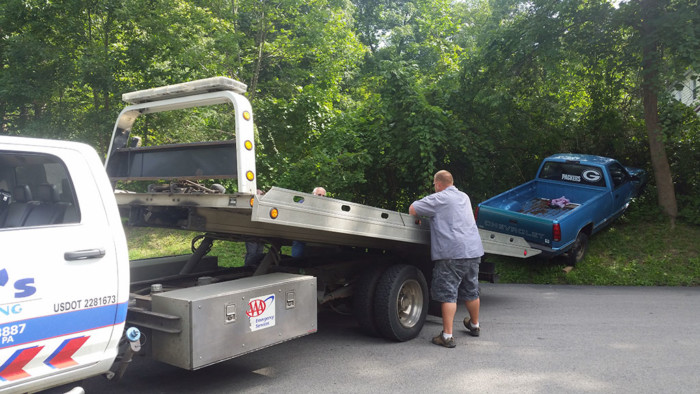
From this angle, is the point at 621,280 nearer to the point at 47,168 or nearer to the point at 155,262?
the point at 155,262

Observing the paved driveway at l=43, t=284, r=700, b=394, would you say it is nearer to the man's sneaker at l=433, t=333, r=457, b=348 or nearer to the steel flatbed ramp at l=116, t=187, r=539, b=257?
the man's sneaker at l=433, t=333, r=457, b=348

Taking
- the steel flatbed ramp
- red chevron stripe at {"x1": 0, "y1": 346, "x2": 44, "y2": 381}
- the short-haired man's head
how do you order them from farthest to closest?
the short-haired man's head → the steel flatbed ramp → red chevron stripe at {"x1": 0, "y1": 346, "x2": 44, "y2": 381}

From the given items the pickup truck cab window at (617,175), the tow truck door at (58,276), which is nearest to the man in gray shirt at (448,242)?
the tow truck door at (58,276)

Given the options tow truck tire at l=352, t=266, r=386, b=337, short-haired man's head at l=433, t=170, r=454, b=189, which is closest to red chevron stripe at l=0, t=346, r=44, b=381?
tow truck tire at l=352, t=266, r=386, b=337

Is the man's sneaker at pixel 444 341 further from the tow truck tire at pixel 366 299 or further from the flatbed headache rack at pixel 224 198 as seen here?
the flatbed headache rack at pixel 224 198

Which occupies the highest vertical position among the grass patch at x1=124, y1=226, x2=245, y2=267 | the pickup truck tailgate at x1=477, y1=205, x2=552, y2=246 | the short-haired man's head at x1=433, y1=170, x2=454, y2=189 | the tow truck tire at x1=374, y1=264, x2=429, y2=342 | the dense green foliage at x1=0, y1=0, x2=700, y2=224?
the dense green foliage at x1=0, y1=0, x2=700, y2=224

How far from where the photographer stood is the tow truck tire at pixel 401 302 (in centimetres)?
534

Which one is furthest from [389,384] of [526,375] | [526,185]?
[526,185]

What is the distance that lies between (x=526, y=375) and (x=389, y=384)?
1188 mm

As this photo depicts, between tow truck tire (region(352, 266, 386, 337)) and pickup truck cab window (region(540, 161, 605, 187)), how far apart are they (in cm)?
689

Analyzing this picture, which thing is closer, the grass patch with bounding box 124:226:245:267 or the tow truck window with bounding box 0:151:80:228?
the tow truck window with bounding box 0:151:80:228

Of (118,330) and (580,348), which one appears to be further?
(580,348)

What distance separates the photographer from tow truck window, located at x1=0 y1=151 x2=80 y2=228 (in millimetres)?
3195

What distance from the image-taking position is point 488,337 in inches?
228
